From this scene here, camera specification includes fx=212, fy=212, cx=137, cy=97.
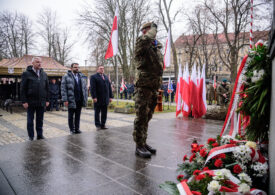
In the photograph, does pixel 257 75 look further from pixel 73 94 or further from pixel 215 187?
pixel 73 94

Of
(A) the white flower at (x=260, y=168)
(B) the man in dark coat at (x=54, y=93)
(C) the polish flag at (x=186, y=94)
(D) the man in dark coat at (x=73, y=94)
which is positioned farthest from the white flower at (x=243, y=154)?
(B) the man in dark coat at (x=54, y=93)

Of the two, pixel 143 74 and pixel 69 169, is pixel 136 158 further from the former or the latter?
pixel 143 74

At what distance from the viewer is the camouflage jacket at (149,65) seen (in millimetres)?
3146

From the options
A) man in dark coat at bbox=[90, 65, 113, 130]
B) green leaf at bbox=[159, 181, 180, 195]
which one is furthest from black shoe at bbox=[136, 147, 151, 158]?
man in dark coat at bbox=[90, 65, 113, 130]

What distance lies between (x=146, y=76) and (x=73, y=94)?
3.22 metres

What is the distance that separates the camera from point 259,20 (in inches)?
644

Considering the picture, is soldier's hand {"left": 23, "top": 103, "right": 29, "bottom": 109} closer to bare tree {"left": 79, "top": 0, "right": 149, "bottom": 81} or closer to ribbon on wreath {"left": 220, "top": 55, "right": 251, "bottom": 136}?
ribbon on wreath {"left": 220, "top": 55, "right": 251, "bottom": 136}

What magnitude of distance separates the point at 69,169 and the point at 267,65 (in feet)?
9.05

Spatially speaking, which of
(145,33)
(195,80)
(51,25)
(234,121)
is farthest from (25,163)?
(51,25)

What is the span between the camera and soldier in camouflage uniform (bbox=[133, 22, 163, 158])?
3137mm

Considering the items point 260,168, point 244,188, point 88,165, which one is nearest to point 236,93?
point 260,168

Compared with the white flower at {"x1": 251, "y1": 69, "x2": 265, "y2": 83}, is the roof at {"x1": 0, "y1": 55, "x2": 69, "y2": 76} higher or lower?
higher

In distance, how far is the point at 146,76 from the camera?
10.6ft

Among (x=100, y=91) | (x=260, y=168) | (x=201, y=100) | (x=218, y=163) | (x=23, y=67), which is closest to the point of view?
(x=260, y=168)
